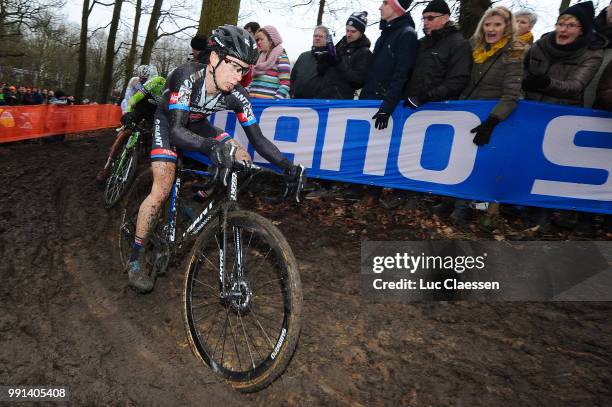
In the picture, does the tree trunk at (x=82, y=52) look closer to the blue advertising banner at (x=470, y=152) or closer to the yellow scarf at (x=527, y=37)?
the blue advertising banner at (x=470, y=152)

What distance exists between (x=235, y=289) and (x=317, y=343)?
93 centimetres

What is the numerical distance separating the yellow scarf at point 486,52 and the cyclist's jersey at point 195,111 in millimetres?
3344

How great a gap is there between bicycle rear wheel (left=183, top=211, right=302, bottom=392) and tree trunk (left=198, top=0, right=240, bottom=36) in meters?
5.98

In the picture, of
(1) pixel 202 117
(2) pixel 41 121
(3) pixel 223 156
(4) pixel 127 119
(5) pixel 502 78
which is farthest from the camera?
(2) pixel 41 121

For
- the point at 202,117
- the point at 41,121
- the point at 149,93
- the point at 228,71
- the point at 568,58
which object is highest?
the point at 568,58

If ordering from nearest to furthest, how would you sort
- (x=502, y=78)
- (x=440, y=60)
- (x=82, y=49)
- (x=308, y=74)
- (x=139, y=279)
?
(x=139, y=279) → (x=502, y=78) → (x=440, y=60) → (x=308, y=74) → (x=82, y=49)

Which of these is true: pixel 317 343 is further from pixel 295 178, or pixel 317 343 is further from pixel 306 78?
pixel 306 78

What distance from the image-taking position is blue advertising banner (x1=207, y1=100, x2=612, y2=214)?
5.03 m

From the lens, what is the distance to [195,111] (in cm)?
368

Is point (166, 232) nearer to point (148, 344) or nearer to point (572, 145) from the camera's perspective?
point (148, 344)

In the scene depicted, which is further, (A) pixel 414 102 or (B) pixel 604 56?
(A) pixel 414 102

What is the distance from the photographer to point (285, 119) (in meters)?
6.62

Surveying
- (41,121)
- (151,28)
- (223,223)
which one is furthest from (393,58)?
(151,28)

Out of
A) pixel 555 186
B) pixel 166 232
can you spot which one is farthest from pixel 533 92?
pixel 166 232
